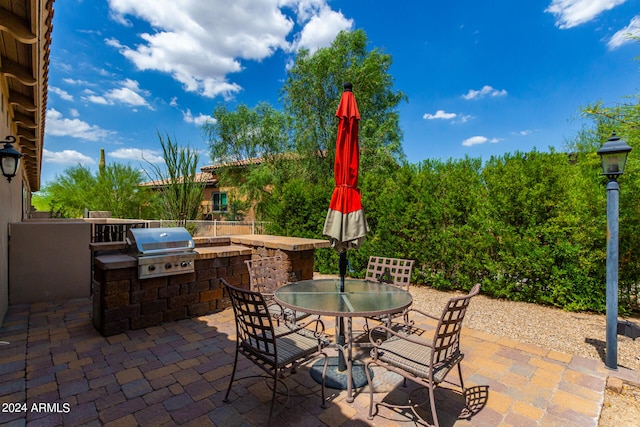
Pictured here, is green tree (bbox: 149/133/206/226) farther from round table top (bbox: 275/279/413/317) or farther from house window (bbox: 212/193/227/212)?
house window (bbox: 212/193/227/212)

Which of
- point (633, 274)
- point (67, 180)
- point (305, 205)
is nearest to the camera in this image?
point (633, 274)

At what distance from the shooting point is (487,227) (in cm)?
496

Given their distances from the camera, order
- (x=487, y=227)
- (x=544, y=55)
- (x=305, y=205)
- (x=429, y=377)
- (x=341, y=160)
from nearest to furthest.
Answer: (x=429, y=377) → (x=341, y=160) → (x=487, y=227) → (x=305, y=205) → (x=544, y=55)

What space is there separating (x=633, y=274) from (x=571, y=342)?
180 cm

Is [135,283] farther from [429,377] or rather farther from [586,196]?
[586,196]

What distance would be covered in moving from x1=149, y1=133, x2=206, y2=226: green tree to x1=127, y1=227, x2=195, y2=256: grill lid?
12.6 feet

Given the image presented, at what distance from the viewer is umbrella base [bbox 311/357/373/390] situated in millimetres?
2361

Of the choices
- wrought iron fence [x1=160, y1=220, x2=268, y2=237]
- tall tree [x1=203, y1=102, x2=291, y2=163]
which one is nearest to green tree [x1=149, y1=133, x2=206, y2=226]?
wrought iron fence [x1=160, y1=220, x2=268, y2=237]

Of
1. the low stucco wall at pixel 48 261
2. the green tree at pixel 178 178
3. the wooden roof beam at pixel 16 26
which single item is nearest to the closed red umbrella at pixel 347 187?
the wooden roof beam at pixel 16 26

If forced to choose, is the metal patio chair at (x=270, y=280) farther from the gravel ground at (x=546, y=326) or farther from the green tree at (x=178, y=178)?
the green tree at (x=178, y=178)

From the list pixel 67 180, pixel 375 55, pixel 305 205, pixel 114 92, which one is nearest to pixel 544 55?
pixel 375 55

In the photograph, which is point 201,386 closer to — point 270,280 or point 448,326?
point 270,280

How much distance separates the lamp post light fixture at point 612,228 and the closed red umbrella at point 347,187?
2282 mm

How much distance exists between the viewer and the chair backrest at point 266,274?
10.3 ft
